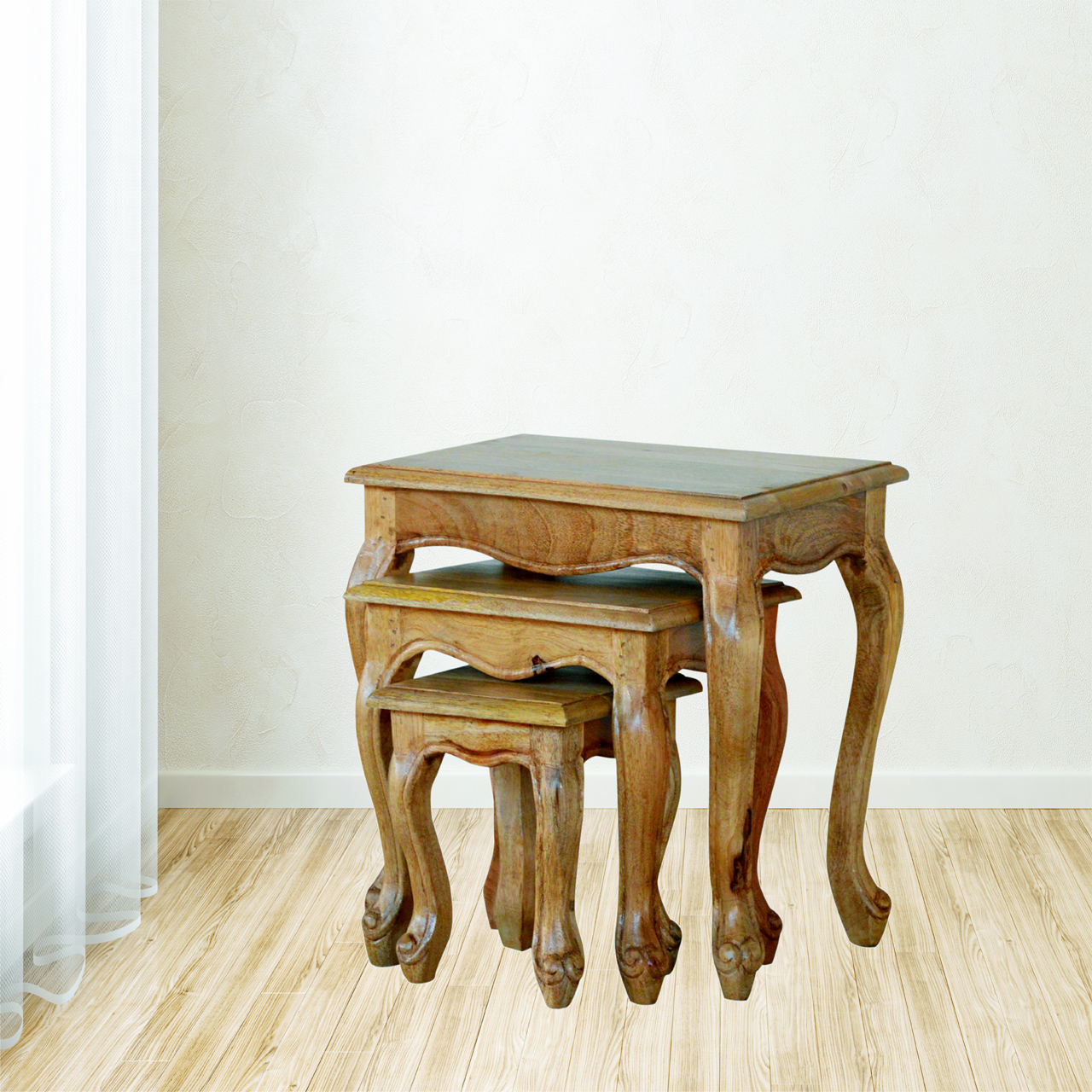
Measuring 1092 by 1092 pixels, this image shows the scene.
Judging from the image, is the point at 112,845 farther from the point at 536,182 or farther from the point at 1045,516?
the point at 1045,516

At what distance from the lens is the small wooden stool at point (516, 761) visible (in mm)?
1691

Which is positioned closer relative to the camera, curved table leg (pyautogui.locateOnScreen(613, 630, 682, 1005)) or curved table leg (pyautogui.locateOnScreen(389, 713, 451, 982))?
curved table leg (pyautogui.locateOnScreen(613, 630, 682, 1005))

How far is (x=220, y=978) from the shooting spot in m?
1.95

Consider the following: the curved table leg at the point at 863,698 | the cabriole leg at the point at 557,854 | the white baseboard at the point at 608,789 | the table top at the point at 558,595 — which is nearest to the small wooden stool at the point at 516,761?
the cabriole leg at the point at 557,854

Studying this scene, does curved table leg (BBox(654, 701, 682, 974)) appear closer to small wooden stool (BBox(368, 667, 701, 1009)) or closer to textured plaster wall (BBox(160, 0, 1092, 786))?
small wooden stool (BBox(368, 667, 701, 1009))

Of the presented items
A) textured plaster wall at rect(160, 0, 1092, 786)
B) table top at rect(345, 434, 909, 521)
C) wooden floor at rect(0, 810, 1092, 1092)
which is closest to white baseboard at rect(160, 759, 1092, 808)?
textured plaster wall at rect(160, 0, 1092, 786)

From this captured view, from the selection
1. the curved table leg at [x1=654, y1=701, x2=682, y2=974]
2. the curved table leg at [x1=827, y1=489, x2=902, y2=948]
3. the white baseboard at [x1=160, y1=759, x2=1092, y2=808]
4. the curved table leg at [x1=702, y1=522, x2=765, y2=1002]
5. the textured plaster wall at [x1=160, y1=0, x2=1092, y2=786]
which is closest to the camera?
the curved table leg at [x1=702, y1=522, x2=765, y2=1002]

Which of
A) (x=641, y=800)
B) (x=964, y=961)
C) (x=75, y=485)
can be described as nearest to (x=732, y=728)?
(x=641, y=800)

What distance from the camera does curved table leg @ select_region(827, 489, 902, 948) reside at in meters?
1.88

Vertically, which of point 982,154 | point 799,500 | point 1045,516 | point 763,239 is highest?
point 982,154

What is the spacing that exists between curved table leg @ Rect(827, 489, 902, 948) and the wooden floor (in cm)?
13

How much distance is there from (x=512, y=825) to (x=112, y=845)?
0.60 meters

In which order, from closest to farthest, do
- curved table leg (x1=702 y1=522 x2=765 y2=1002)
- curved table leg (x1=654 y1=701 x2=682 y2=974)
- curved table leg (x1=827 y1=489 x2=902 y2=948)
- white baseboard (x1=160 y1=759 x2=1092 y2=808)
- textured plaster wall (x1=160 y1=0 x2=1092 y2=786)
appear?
1. curved table leg (x1=702 y1=522 x2=765 y2=1002)
2. curved table leg (x1=654 y1=701 x2=682 y2=974)
3. curved table leg (x1=827 y1=489 x2=902 y2=948)
4. textured plaster wall (x1=160 y1=0 x2=1092 y2=786)
5. white baseboard (x1=160 y1=759 x2=1092 y2=808)

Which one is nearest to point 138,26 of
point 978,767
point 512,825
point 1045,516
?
point 512,825
